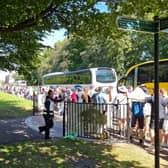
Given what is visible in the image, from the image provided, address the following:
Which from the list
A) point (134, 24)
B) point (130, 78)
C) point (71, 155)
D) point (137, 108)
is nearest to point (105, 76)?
point (130, 78)

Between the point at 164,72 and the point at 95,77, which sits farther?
the point at 95,77

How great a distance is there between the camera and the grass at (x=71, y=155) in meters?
8.94

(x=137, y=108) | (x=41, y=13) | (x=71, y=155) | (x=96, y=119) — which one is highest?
(x=41, y=13)

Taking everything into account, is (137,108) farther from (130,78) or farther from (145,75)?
(130,78)

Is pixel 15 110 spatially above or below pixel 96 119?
below

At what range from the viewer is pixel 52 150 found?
9.98m

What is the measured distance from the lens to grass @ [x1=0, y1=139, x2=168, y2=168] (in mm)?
8938

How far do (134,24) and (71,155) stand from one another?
14.8ft

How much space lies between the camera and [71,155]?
9641 millimetres

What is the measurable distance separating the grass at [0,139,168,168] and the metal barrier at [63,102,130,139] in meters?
0.92

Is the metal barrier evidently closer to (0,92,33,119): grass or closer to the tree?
the tree

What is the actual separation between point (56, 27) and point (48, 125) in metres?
3.24

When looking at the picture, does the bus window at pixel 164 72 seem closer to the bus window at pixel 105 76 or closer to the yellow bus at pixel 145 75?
the yellow bus at pixel 145 75

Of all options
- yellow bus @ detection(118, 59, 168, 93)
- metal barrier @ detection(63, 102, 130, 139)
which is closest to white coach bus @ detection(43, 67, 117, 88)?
yellow bus @ detection(118, 59, 168, 93)
